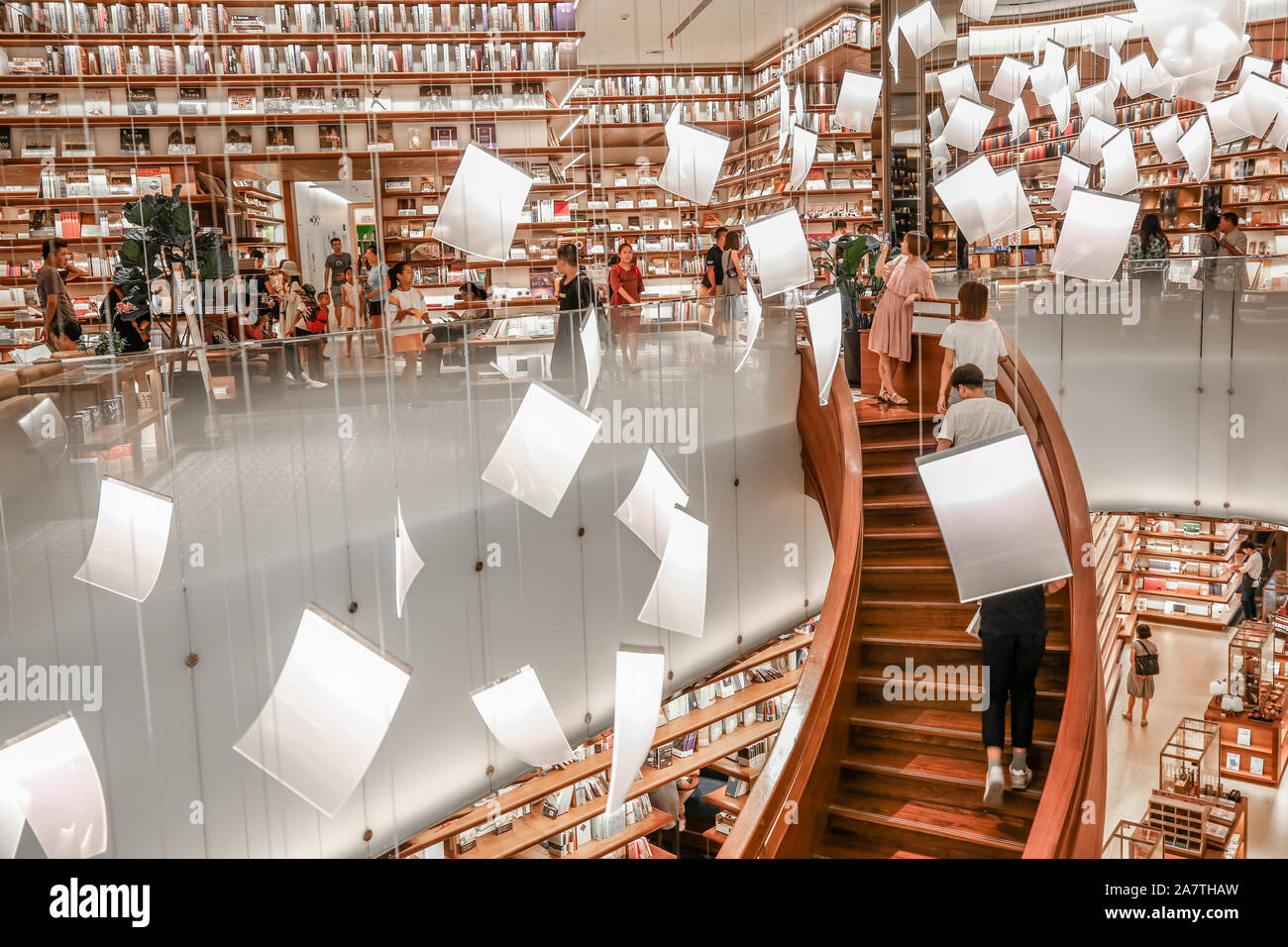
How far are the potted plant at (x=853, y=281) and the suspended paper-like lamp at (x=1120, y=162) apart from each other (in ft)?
5.62

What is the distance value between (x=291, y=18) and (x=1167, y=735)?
1084cm

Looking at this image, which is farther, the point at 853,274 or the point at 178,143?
the point at 178,143

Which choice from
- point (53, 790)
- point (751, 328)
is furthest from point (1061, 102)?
point (53, 790)

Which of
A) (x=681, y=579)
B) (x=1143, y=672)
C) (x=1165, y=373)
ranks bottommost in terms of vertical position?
(x=1143, y=672)

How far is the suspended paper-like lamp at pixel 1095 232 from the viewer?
3.14m

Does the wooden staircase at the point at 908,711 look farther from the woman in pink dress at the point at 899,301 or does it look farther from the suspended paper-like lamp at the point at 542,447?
the suspended paper-like lamp at the point at 542,447

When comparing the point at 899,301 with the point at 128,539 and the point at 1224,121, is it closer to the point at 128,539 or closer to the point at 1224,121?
the point at 1224,121

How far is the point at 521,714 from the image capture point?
3682 millimetres

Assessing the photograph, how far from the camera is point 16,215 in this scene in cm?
841

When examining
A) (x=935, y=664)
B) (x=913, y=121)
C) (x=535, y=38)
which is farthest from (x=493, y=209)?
(x=913, y=121)

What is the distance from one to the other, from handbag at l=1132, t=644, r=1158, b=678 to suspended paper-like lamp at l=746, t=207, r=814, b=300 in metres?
7.56

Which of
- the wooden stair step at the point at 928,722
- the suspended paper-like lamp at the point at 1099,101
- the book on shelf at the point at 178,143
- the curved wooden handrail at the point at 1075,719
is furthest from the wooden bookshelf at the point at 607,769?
the book on shelf at the point at 178,143

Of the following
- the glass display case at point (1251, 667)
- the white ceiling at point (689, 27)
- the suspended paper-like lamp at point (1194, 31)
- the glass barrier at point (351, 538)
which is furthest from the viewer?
the white ceiling at point (689, 27)
